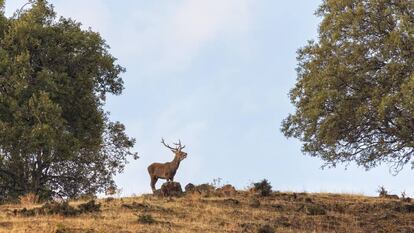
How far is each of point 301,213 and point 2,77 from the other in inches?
718

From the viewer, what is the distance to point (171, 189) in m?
30.5

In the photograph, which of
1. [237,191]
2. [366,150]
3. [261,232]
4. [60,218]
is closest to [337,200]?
[366,150]

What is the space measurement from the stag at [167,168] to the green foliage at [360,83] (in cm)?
659

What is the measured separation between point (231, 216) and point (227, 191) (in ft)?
22.6

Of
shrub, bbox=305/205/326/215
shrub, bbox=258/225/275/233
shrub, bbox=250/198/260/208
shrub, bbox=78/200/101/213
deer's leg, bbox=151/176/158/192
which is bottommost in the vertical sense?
shrub, bbox=258/225/275/233

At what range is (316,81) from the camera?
28781mm

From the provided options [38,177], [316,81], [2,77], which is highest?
[2,77]

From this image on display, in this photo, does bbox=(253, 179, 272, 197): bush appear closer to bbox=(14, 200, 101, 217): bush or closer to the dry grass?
the dry grass

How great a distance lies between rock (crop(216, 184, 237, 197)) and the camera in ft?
99.6

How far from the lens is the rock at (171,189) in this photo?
30.0 metres

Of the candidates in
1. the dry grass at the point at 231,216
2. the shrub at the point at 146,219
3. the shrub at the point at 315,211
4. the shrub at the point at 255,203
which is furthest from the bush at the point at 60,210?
the shrub at the point at 315,211

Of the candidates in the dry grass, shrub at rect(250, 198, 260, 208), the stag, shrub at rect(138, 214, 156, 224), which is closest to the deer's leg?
the stag

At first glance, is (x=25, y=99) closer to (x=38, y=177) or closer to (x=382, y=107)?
(x=38, y=177)

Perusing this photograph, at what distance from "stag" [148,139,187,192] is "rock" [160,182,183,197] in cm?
269
